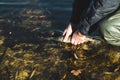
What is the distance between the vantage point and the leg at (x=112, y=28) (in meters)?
5.45

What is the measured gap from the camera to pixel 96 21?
17.7ft

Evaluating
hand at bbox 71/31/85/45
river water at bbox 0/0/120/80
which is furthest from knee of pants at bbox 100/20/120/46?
hand at bbox 71/31/85/45

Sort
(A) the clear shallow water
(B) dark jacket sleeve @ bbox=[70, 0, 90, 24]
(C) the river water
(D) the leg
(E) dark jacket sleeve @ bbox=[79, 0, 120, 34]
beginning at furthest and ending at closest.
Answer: (A) the clear shallow water < (B) dark jacket sleeve @ bbox=[70, 0, 90, 24] < (D) the leg < (C) the river water < (E) dark jacket sleeve @ bbox=[79, 0, 120, 34]

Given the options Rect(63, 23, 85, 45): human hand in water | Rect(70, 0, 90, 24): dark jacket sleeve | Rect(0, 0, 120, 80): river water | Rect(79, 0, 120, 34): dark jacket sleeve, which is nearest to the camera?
Rect(79, 0, 120, 34): dark jacket sleeve

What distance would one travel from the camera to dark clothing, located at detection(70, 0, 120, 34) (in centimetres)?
504

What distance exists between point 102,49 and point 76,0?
1047 millimetres

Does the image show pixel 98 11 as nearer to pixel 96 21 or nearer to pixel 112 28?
pixel 96 21

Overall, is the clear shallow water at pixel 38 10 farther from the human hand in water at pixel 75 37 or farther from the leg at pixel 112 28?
the leg at pixel 112 28

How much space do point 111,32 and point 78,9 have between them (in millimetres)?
824

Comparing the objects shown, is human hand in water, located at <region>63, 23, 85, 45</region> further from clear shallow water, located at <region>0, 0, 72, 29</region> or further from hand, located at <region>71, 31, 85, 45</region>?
clear shallow water, located at <region>0, 0, 72, 29</region>

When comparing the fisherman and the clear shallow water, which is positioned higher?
the fisherman

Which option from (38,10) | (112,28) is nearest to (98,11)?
(112,28)

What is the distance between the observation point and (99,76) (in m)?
4.98

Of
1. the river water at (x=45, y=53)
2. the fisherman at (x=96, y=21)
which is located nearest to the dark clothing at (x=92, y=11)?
the fisherman at (x=96, y=21)
